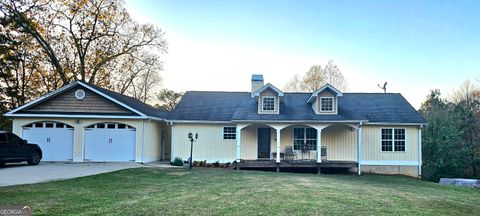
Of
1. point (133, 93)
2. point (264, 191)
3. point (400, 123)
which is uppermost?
point (133, 93)

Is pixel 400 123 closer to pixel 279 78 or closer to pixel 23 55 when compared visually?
pixel 279 78

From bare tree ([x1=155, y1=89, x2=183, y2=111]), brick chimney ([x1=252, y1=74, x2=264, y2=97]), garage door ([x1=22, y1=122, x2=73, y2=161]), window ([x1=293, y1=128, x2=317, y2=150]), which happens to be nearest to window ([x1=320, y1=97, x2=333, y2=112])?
window ([x1=293, y1=128, x2=317, y2=150])

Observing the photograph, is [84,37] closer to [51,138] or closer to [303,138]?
[51,138]

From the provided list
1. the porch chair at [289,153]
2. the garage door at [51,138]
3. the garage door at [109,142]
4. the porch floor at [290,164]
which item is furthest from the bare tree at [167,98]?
the porch floor at [290,164]

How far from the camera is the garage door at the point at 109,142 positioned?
17562mm

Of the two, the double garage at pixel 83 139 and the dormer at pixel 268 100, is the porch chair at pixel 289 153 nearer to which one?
the dormer at pixel 268 100

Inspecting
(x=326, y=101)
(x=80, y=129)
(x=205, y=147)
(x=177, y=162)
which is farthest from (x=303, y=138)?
(x=80, y=129)

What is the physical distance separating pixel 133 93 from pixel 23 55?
463 inches

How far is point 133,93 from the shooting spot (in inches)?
1419

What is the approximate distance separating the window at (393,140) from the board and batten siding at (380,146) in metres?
0.17

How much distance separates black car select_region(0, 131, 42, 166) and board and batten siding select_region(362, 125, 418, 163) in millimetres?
16657

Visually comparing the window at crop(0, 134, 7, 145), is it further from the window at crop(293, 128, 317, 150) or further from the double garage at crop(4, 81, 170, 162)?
the window at crop(293, 128, 317, 150)

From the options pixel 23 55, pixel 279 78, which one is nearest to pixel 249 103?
pixel 279 78

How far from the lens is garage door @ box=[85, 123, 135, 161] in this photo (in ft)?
57.6
